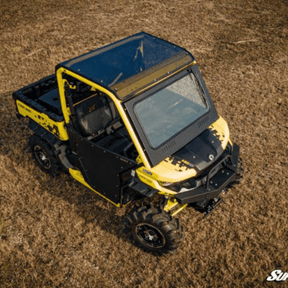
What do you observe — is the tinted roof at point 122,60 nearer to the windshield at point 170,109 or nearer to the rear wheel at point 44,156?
the windshield at point 170,109

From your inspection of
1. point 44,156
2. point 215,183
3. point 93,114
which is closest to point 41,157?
point 44,156

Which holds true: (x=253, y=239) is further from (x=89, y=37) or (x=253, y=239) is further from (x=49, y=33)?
(x=49, y=33)

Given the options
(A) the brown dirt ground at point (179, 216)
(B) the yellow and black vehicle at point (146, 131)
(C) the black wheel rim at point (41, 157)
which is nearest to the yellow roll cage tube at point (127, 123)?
(B) the yellow and black vehicle at point (146, 131)

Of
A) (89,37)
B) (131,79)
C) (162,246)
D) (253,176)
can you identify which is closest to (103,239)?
(162,246)

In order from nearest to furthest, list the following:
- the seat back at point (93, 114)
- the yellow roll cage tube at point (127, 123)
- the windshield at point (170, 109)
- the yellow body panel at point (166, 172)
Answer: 1. the yellow roll cage tube at point (127, 123)
2. the yellow body panel at point (166, 172)
3. the windshield at point (170, 109)
4. the seat back at point (93, 114)

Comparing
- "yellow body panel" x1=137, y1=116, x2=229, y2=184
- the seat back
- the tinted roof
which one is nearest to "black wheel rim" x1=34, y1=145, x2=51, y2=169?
the seat back

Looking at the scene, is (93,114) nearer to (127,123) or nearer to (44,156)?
(127,123)
